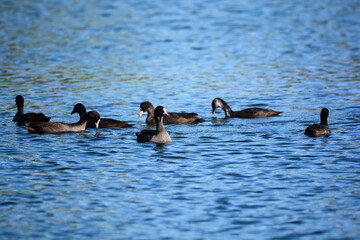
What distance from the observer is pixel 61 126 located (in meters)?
20.6

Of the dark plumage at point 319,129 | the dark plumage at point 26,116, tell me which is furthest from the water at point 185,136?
the dark plumage at point 26,116

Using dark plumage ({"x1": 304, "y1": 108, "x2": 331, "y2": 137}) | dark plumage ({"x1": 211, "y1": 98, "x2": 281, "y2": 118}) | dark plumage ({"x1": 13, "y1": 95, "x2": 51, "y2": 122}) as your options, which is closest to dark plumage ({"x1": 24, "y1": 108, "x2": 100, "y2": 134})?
dark plumage ({"x1": 13, "y1": 95, "x2": 51, "y2": 122})

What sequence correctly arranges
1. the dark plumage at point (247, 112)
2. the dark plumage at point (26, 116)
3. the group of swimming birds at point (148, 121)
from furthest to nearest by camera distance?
the dark plumage at point (247, 112)
the dark plumage at point (26, 116)
the group of swimming birds at point (148, 121)

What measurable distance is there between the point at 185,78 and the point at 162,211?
18041mm

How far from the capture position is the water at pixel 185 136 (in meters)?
12.8

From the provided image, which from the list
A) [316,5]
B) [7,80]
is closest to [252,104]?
[7,80]

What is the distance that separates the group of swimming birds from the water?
0.98 feet

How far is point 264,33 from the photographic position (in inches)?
1662

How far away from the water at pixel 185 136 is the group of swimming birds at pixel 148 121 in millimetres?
298

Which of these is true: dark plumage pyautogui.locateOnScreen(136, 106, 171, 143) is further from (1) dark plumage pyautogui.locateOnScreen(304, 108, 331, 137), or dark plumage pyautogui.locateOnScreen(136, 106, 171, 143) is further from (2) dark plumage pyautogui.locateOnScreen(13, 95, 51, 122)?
(1) dark plumage pyautogui.locateOnScreen(304, 108, 331, 137)

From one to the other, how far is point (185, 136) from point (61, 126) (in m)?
3.97

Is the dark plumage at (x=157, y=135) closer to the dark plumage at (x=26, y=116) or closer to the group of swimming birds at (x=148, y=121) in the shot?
the group of swimming birds at (x=148, y=121)

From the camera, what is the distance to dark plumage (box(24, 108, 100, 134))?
798 inches

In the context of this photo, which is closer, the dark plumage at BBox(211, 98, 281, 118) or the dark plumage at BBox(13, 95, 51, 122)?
the dark plumage at BBox(13, 95, 51, 122)
